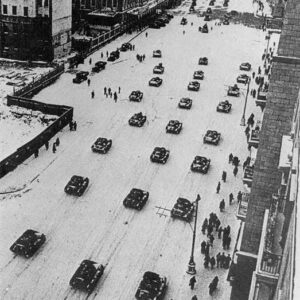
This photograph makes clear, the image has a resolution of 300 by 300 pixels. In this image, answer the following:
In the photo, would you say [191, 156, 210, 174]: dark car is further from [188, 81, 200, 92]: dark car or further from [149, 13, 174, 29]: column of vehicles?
[149, 13, 174, 29]: column of vehicles

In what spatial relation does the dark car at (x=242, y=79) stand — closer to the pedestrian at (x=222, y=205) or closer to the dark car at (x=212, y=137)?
the dark car at (x=212, y=137)

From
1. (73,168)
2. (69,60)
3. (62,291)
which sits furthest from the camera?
(69,60)

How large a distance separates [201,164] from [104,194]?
10.3m

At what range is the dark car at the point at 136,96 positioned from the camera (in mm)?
63875

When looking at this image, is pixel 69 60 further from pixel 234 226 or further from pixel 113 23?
pixel 234 226

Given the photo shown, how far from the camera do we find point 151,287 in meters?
31.5

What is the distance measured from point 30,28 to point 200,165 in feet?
142

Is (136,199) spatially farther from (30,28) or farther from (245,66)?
(30,28)

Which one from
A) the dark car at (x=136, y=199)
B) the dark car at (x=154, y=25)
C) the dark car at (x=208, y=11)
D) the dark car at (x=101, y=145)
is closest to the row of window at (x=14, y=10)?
the dark car at (x=101, y=145)

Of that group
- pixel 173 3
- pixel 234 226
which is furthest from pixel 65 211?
pixel 173 3

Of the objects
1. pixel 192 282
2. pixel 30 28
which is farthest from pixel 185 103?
pixel 192 282

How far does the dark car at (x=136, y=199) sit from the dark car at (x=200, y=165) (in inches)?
277

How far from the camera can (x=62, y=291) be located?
3169cm

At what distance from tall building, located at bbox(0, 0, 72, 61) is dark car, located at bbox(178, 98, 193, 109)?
2746 centimetres
